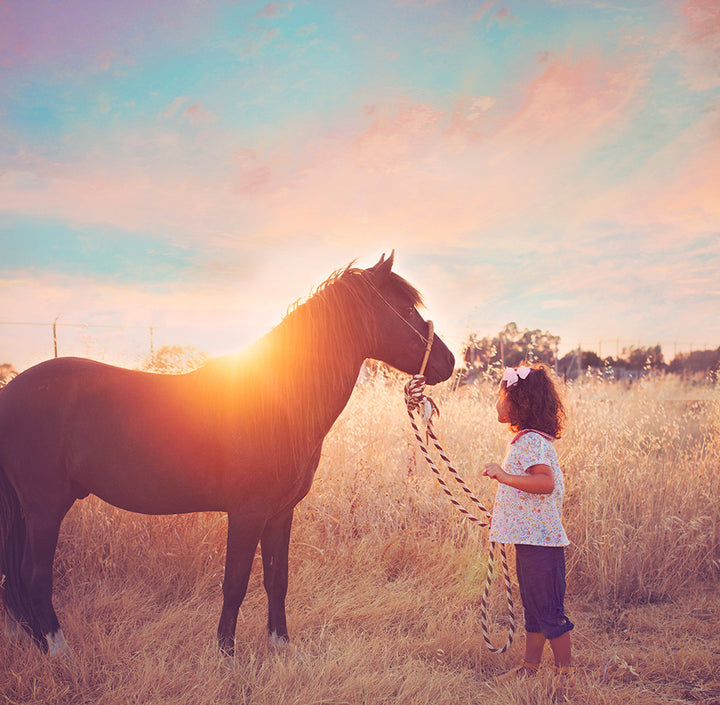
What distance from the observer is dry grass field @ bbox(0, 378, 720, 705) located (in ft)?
8.87

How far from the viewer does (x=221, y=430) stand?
284cm

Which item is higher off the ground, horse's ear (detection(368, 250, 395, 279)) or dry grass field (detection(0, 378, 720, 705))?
horse's ear (detection(368, 250, 395, 279))

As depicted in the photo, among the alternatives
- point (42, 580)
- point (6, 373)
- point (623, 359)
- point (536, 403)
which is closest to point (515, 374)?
point (536, 403)

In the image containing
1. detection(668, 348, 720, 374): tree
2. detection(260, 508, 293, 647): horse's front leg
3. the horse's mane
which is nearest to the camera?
the horse's mane

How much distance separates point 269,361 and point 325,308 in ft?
1.36

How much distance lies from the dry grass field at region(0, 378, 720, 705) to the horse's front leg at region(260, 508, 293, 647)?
14cm

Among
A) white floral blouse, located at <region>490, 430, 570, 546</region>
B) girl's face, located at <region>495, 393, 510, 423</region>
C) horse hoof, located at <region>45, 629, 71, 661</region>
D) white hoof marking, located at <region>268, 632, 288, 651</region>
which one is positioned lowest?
white hoof marking, located at <region>268, 632, 288, 651</region>

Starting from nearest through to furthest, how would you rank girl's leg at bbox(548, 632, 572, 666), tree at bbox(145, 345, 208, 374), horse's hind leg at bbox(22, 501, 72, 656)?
girl's leg at bbox(548, 632, 572, 666) → horse's hind leg at bbox(22, 501, 72, 656) → tree at bbox(145, 345, 208, 374)

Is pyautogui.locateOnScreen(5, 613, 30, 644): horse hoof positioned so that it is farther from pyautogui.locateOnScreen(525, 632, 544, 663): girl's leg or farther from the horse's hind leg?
pyautogui.locateOnScreen(525, 632, 544, 663): girl's leg

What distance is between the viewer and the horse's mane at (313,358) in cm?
284

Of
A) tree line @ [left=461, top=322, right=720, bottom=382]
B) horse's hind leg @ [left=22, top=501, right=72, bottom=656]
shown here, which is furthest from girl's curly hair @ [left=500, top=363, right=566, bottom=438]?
tree line @ [left=461, top=322, right=720, bottom=382]

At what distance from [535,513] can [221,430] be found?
66.7 inches

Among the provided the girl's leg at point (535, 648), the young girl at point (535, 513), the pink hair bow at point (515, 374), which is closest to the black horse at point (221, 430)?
the pink hair bow at point (515, 374)

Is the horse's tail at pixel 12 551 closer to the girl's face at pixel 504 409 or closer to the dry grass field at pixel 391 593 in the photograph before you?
the dry grass field at pixel 391 593
